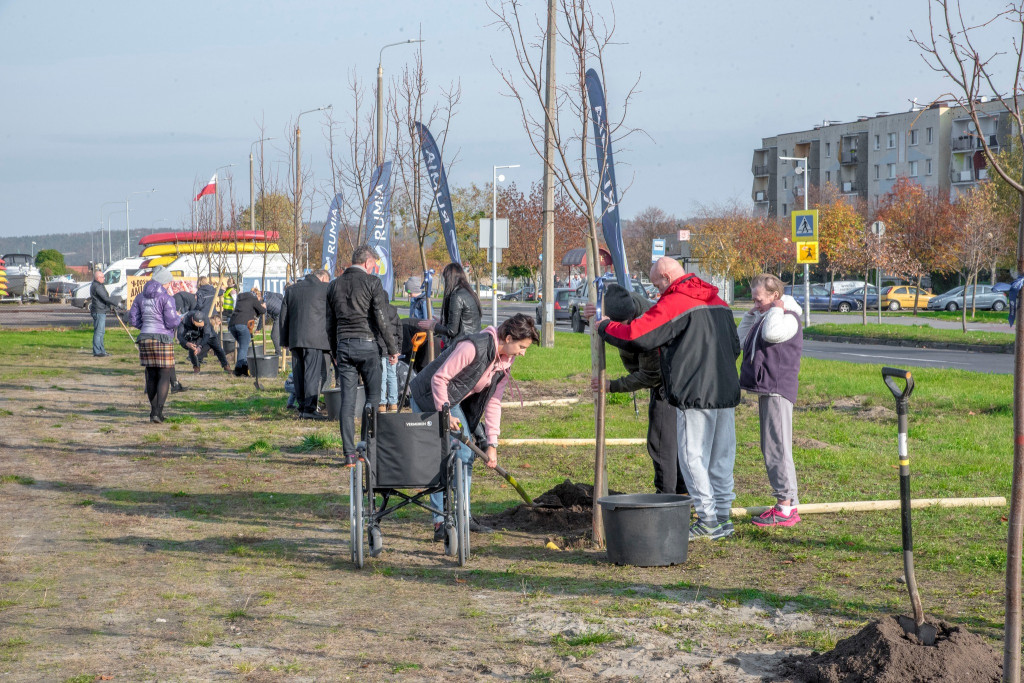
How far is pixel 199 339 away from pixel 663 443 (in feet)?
49.4

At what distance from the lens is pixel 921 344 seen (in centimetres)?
2864

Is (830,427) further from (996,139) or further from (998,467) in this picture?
→ (996,139)

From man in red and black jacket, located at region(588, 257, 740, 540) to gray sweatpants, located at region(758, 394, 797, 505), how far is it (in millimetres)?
337

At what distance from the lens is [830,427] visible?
42.1ft

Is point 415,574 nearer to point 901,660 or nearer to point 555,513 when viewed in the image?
point 555,513

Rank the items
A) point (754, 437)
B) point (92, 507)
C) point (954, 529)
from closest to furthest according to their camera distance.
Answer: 1. point (954, 529)
2. point (92, 507)
3. point (754, 437)

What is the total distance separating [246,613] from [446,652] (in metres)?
1.28

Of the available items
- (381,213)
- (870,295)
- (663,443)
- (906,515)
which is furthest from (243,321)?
(870,295)

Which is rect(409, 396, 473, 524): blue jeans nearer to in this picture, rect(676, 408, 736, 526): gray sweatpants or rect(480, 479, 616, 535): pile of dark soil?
rect(480, 479, 616, 535): pile of dark soil

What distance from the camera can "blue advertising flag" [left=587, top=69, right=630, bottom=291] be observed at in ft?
27.5

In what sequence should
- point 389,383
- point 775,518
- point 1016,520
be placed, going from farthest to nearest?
point 389,383
point 775,518
point 1016,520

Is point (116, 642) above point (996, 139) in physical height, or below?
below

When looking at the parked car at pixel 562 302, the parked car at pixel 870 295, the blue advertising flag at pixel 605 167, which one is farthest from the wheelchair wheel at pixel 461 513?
the parked car at pixel 870 295

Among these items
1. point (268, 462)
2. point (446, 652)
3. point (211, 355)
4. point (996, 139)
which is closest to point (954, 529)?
point (446, 652)
